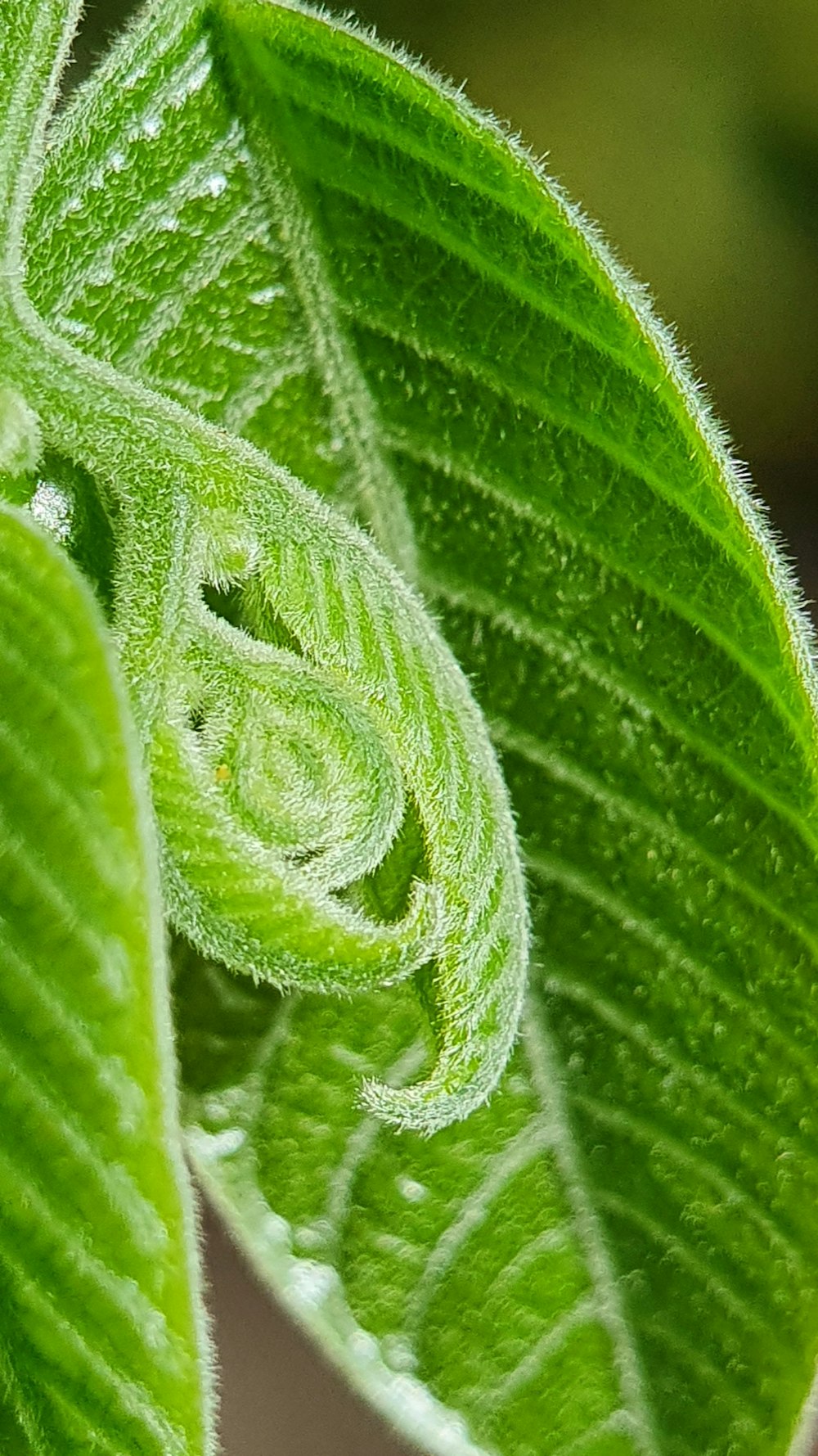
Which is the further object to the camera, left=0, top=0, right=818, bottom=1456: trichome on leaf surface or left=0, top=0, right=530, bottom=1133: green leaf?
left=0, top=0, right=530, bottom=1133: green leaf

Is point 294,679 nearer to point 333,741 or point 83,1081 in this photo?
point 333,741

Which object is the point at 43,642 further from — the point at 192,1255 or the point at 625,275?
the point at 625,275

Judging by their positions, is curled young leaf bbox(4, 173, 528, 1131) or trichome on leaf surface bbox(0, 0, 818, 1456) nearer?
trichome on leaf surface bbox(0, 0, 818, 1456)

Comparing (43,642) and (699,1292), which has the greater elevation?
(43,642)

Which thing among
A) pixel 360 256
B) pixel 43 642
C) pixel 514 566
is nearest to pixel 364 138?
pixel 360 256

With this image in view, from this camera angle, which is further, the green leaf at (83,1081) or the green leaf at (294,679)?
the green leaf at (294,679)
